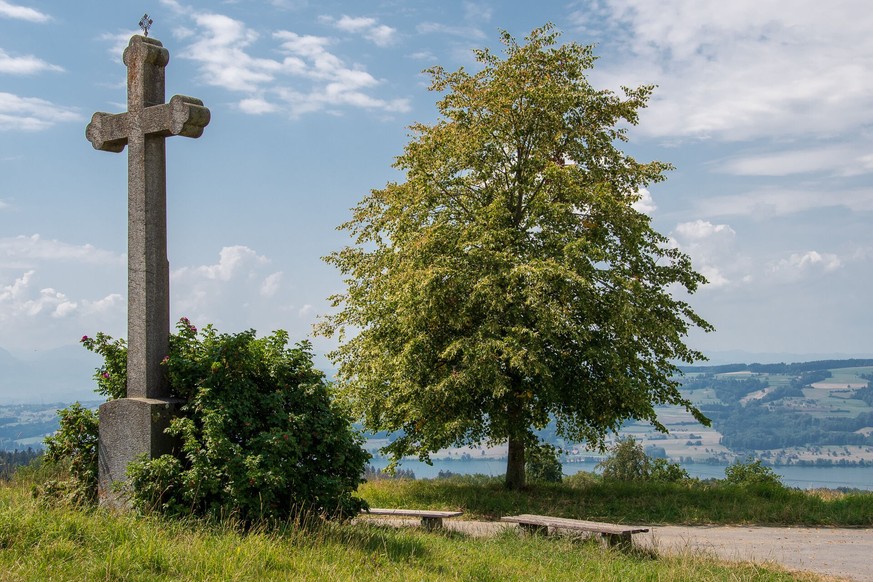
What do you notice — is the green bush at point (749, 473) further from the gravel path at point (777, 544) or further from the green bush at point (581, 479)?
the gravel path at point (777, 544)

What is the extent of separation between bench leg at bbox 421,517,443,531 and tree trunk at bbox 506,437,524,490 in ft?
19.6

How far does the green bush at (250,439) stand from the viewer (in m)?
8.63

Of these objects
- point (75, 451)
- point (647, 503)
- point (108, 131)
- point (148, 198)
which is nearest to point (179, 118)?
point (148, 198)

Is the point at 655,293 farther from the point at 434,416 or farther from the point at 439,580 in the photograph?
the point at 439,580

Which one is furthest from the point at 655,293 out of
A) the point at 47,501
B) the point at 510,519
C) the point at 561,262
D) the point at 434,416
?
the point at 47,501

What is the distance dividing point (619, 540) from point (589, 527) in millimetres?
461

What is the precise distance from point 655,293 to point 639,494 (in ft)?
14.7

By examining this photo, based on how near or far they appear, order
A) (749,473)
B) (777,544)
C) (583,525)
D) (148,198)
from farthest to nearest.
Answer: (749,473) < (777,544) < (583,525) < (148,198)

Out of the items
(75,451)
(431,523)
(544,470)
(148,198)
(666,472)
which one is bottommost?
(666,472)

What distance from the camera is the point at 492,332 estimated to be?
16.7 metres

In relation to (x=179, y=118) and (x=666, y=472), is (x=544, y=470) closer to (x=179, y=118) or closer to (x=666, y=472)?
(x=666, y=472)

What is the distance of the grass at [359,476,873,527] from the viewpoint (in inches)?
626

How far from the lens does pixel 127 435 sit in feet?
31.0

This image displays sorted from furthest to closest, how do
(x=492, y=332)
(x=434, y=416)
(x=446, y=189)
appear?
(x=446, y=189)
(x=434, y=416)
(x=492, y=332)
